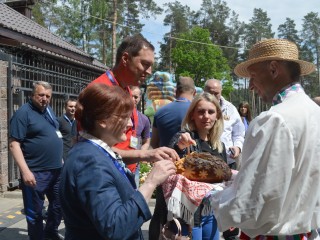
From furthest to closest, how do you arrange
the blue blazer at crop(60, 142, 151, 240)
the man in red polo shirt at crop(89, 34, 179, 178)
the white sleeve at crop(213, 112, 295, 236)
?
the man in red polo shirt at crop(89, 34, 179, 178), the white sleeve at crop(213, 112, 295, 236), the blue blazer at crop(60, 142, 151, 240)

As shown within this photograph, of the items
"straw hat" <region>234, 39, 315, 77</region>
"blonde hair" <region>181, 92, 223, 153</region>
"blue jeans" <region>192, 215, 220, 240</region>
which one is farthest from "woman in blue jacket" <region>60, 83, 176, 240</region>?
"blonde hair" <region>181, 92, 223, 153</region>

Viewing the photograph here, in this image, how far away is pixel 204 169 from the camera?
2.64m

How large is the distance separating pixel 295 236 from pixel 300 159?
434 millimetres

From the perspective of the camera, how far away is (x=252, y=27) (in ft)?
179

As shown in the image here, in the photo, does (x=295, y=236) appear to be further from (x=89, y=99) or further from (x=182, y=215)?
(x=89, y=99)

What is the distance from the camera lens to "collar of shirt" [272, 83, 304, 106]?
200 cm

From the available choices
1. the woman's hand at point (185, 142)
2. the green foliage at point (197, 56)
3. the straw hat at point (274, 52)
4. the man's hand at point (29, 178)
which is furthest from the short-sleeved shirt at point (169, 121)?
the green foliage at point (197, 56)

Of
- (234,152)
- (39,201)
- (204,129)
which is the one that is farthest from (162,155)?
(39,201)

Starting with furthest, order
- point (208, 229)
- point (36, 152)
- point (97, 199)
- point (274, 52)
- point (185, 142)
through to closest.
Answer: point (36, 152)
point (208, 229)
point (185, 142)
point (274, 52)
point (97, 199)

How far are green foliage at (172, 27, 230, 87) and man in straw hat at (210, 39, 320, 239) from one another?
44.8 m

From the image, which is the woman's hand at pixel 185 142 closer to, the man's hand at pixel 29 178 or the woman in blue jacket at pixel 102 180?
the woman in blue jacket at pixel 102 180

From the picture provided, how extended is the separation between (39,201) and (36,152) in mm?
567

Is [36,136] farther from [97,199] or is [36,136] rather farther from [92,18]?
[92,18]

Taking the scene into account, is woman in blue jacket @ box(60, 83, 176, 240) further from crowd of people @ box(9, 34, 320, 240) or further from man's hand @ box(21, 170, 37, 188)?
man's hand @ box(21, 170, 37, 188)
